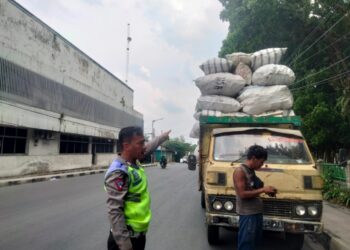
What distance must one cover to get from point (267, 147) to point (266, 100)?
7.86 ft

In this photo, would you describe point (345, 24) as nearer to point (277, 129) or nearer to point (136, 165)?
point (277, 129)

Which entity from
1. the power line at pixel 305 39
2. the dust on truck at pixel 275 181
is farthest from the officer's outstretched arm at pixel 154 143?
the power line at pixel 305 39

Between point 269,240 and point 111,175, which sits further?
point 269,240

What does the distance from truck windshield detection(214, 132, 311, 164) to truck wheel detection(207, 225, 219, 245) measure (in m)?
1.12

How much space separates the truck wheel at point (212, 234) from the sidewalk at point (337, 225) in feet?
6.75

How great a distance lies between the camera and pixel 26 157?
70.3 feet

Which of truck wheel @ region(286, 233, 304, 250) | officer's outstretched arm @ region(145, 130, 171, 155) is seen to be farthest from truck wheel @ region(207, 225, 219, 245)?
officer's outstretched arm @ region(145, 130, 171, 155)

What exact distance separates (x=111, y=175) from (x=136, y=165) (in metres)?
0.29

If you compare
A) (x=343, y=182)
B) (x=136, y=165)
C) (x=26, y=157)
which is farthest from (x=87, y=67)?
(x=136, y=165)

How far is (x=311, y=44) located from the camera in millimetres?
22109

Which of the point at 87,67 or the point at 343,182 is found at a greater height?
the point at 87,67

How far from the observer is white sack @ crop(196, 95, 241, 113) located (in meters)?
8.48

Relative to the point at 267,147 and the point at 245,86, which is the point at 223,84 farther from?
the point at 267,147

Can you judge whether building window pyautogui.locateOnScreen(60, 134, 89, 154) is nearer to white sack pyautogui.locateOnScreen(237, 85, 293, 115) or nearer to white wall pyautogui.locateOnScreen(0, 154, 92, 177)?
white wall pyautogui.locateOnScreen(0, 154, 92, 177)
